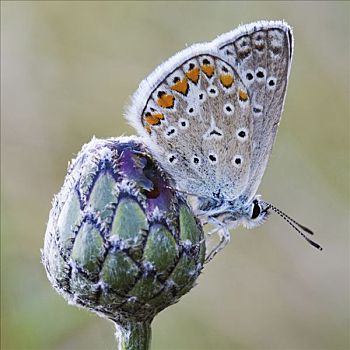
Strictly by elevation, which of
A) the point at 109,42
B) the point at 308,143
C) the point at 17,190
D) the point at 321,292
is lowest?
the point at 321,292

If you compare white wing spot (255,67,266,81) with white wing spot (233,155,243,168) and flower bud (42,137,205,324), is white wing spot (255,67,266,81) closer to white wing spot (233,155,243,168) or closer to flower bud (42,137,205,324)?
white wing spot (233,155,243,168)

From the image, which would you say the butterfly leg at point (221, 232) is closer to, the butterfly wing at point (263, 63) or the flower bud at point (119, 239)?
the flower bud at point (119, 239)

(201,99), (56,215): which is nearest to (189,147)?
(201,99)

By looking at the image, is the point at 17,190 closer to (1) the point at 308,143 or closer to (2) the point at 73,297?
(1) the point at 308,143

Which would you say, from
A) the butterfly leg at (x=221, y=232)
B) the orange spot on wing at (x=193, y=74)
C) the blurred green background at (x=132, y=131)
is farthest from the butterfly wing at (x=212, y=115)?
the blurred green background at (x=132, y=131)

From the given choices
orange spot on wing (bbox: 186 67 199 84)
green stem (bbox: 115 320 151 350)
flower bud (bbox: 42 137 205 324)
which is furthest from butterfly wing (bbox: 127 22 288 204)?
green stem (bbox: 115 320 151 350)

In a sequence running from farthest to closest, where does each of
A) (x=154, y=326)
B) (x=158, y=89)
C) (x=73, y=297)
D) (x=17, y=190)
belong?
(x=17, y=190), (x=154, y=326), (x=158, y=89), (x=73, y=297)

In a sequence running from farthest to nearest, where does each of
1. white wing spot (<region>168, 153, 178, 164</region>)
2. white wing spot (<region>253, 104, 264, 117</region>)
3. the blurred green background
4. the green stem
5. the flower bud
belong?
1. the blurred green background
2. white wing spot (<region>253, 104, 264, 117</region>)
3. white wing spot (<region>168, 153, 178, 164</region>)
4. the green stem
5. the flower bud
